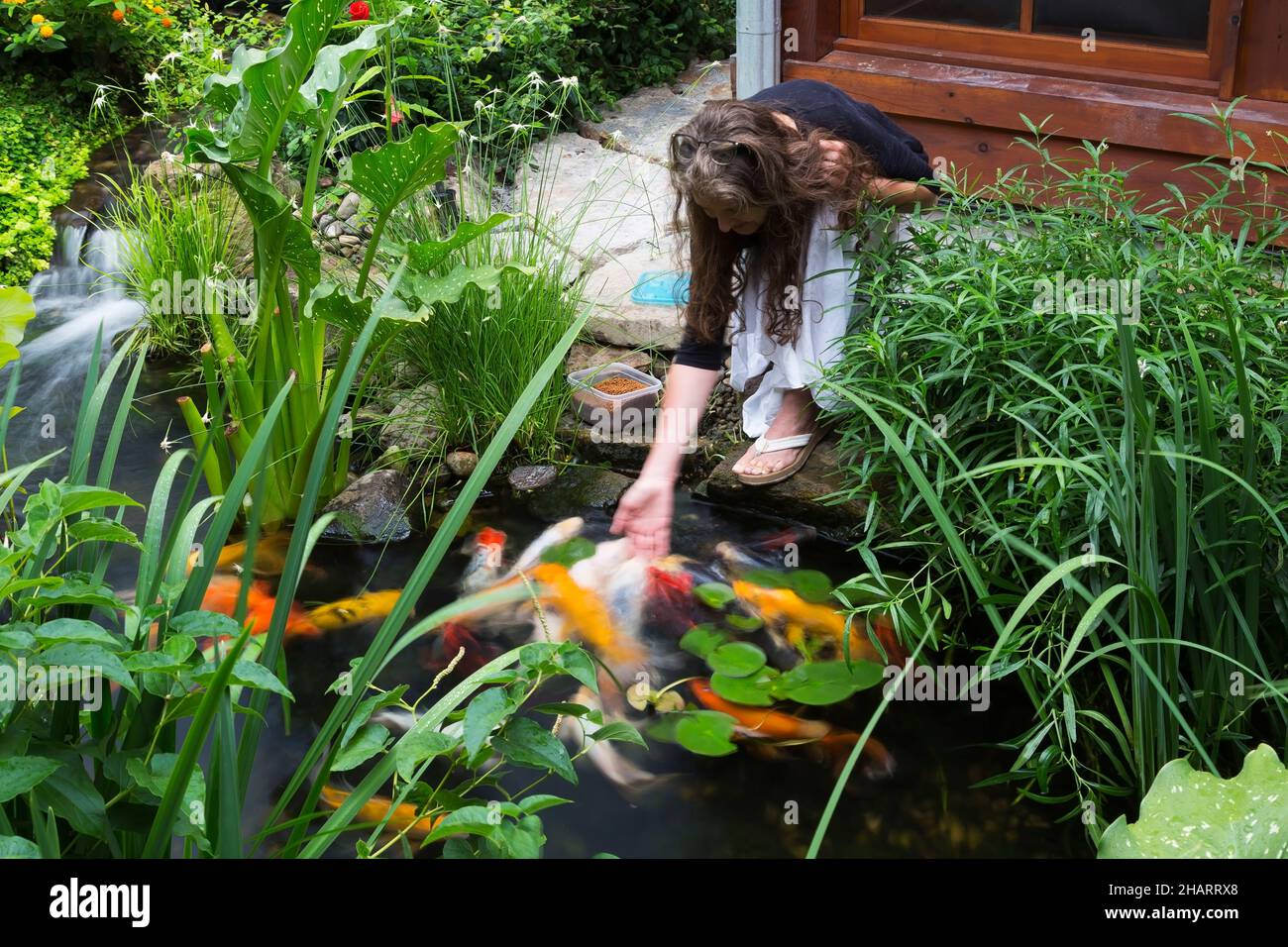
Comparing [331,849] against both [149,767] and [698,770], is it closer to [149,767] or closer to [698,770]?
[698,770]

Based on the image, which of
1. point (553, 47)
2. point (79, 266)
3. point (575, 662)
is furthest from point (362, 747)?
point (553, 47)

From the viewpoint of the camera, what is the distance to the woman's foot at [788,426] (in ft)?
11.3

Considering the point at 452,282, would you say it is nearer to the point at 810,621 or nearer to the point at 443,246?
the point at 443,246

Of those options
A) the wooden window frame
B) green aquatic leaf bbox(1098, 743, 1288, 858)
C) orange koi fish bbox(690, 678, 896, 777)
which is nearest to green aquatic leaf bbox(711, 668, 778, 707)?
orange koi fish bbox(690, 678, 896, 777)

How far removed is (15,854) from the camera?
1314 mm

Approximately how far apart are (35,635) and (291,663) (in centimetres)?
171

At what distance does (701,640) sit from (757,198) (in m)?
1.12

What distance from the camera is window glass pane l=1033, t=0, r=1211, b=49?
4.06 meters

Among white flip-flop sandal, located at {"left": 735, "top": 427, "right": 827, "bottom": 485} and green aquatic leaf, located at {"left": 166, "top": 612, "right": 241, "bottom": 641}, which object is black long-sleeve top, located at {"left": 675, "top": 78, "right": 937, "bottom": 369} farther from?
green aquatic leaf, located at {"left": 166, "top": 612, "right": 241, "bottom": 641}

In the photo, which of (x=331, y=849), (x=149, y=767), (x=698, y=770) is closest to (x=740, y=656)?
(x=698, y=770)

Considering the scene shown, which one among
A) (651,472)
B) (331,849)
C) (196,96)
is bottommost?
(331,849)

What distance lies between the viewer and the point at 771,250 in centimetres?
316

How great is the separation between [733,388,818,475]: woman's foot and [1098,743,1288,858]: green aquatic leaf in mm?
1828
